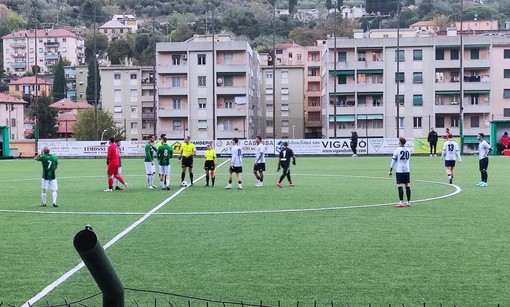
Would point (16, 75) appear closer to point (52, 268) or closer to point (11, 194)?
point (11, 194)

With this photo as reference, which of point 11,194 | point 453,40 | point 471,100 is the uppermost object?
point 453,40

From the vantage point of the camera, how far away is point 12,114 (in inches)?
4412

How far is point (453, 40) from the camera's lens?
86.8 metres

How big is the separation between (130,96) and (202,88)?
18.2 m

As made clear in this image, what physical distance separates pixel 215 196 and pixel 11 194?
7149mm

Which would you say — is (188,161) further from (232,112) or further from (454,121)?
(454,121)

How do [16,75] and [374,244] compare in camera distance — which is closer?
[374,244]

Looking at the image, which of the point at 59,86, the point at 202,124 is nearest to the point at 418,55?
the point at 202,124

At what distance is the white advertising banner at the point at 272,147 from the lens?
6100cm

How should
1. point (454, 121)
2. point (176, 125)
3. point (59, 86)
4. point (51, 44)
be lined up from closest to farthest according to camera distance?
point (454, 121)
point (176, 125)
point (59, 86)
point (51, 44)

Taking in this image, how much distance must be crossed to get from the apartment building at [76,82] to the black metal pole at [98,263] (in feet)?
504

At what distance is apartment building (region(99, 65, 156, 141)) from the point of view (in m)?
104

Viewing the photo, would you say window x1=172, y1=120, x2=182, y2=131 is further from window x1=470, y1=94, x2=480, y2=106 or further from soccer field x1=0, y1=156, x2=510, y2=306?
soccer field x1=0, y1=156, x2=510, y2=306

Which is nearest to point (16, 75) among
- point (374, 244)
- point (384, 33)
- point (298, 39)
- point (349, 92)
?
point (298, 39)
